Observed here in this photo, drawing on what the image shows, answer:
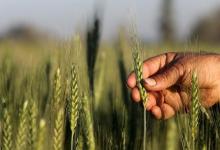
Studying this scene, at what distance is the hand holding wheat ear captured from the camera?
6.14ft

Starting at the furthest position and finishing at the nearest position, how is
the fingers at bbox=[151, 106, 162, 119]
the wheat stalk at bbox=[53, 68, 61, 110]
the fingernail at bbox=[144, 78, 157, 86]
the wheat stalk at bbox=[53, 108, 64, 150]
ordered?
the fingers at bbox=[151, 106, 162, 119], the fingernail at bbox=[144, 78, 157, 86], the wheat stalk at bbox=[53, 68, 61, 110], the wheat stalk at bbox=[53, 108, 64, 150]

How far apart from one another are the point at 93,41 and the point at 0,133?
33.8 inches

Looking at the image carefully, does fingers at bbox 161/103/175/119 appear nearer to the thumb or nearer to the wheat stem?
the thumb

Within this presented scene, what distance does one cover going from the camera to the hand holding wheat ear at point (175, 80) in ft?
6.14

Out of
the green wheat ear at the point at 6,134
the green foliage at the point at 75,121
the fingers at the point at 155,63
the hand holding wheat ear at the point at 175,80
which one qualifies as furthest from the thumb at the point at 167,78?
the green wheat ear at the point at 6,134

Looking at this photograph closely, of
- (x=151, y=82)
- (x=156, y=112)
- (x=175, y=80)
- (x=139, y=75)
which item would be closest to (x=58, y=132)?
(x=139, y=75)

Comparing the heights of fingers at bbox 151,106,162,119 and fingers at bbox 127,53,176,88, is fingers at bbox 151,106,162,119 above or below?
below

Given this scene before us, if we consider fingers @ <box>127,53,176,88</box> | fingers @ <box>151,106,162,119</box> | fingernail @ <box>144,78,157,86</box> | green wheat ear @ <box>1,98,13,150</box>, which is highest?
fingers @ <box>127,53,176,88</box>

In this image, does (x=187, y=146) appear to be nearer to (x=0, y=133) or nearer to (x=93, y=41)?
(x=0, y=133)

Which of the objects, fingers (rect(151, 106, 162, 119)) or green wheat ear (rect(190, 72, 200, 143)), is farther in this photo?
fingers (rect(151, 106, 162, 119))

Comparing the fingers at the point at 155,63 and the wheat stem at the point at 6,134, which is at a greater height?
the fingers at the point at 155,63

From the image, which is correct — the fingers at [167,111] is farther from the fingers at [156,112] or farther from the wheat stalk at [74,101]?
the wheat stalk at [74,101]

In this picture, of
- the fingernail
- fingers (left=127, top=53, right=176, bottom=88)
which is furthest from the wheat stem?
fingers (left=127, top=53, right=176, bottom=88)

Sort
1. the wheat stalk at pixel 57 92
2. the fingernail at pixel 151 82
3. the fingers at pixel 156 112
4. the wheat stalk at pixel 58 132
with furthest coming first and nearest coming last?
the fingers at pixel 156 112
the fingernail at pixel 151 82
the wheat stalk at pixel 57 92
the wheat stalk at pixel 58 132
